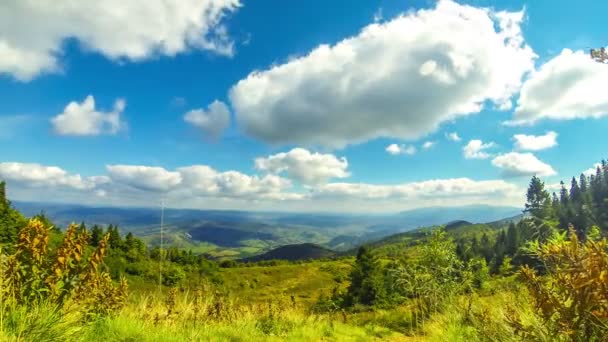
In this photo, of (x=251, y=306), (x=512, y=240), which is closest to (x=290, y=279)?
(x=512, y=240)

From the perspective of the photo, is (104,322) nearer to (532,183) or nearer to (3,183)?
(3,183)

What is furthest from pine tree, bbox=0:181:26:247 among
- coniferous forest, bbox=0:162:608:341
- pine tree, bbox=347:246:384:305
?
coniferous forest, bbox=0:162:608:341

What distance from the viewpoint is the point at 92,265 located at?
5715 millimetres

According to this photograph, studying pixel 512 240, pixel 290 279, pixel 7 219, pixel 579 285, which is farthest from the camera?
pixel 512 240

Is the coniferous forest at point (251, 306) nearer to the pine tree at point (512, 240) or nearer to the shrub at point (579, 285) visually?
the shrub at point (579, 285)

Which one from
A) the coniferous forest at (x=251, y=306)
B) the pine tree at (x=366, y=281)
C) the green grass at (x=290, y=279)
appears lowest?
the green grass at (x=290, y=279)

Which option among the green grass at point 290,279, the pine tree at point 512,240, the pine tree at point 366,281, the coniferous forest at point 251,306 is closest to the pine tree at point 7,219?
the pine tree at point 366,281

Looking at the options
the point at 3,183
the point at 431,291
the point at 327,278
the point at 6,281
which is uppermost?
the point at 3,183

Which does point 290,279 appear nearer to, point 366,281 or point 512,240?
point 366,281

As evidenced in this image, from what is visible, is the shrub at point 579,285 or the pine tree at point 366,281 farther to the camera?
the pine tree at point 366,281

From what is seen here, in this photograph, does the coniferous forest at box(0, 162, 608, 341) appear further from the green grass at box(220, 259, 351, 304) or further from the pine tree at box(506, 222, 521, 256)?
the pine tree at box(506, 222, 521, 256)

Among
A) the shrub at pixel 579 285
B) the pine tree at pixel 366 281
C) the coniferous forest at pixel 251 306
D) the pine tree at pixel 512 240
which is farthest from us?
the pine tree at pixel 512 240

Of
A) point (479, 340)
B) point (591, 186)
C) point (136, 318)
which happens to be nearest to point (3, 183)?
point (136, 318)

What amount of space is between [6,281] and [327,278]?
3550 inches
